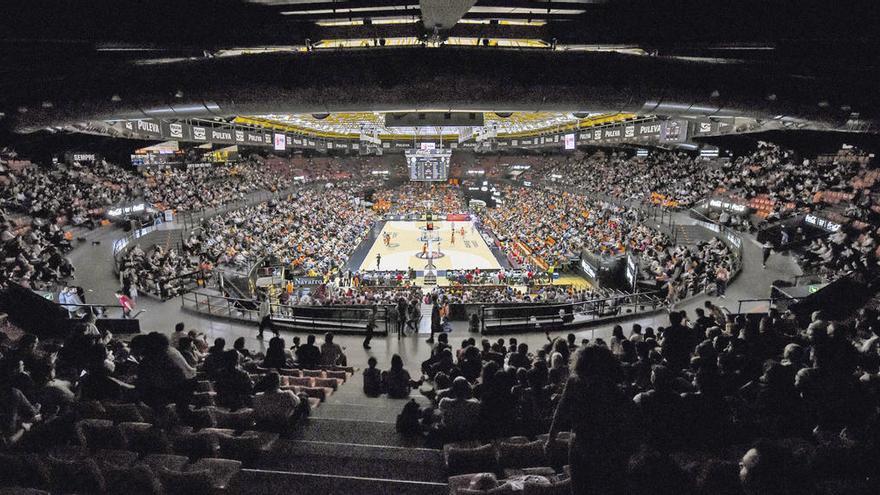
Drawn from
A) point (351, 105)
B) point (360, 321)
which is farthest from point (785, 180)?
point (351, 105)

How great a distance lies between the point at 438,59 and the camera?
17.1 ft

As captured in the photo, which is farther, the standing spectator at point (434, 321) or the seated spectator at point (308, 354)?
the standing spectator at point (434, 321)

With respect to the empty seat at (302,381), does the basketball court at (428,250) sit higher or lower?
lower

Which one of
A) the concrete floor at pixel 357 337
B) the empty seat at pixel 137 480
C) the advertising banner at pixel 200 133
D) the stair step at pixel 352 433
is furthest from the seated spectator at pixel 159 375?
the advertising banner at pixel 200 133

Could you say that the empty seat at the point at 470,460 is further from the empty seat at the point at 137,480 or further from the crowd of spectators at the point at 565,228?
the crowd of spectators at the point at 565,228

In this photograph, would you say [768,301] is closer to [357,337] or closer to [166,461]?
[357,337]

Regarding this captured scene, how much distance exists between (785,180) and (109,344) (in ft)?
90.5

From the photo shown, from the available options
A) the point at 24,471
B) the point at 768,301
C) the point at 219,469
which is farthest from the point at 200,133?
the point at 768,301

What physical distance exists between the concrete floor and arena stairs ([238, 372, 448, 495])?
3.50 m

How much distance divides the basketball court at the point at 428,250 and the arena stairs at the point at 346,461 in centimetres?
2435

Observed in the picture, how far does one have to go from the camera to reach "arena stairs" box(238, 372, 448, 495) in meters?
3.50

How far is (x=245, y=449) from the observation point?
4.05 metres

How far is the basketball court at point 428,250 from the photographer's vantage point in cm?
3167

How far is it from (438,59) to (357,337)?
7614mm
